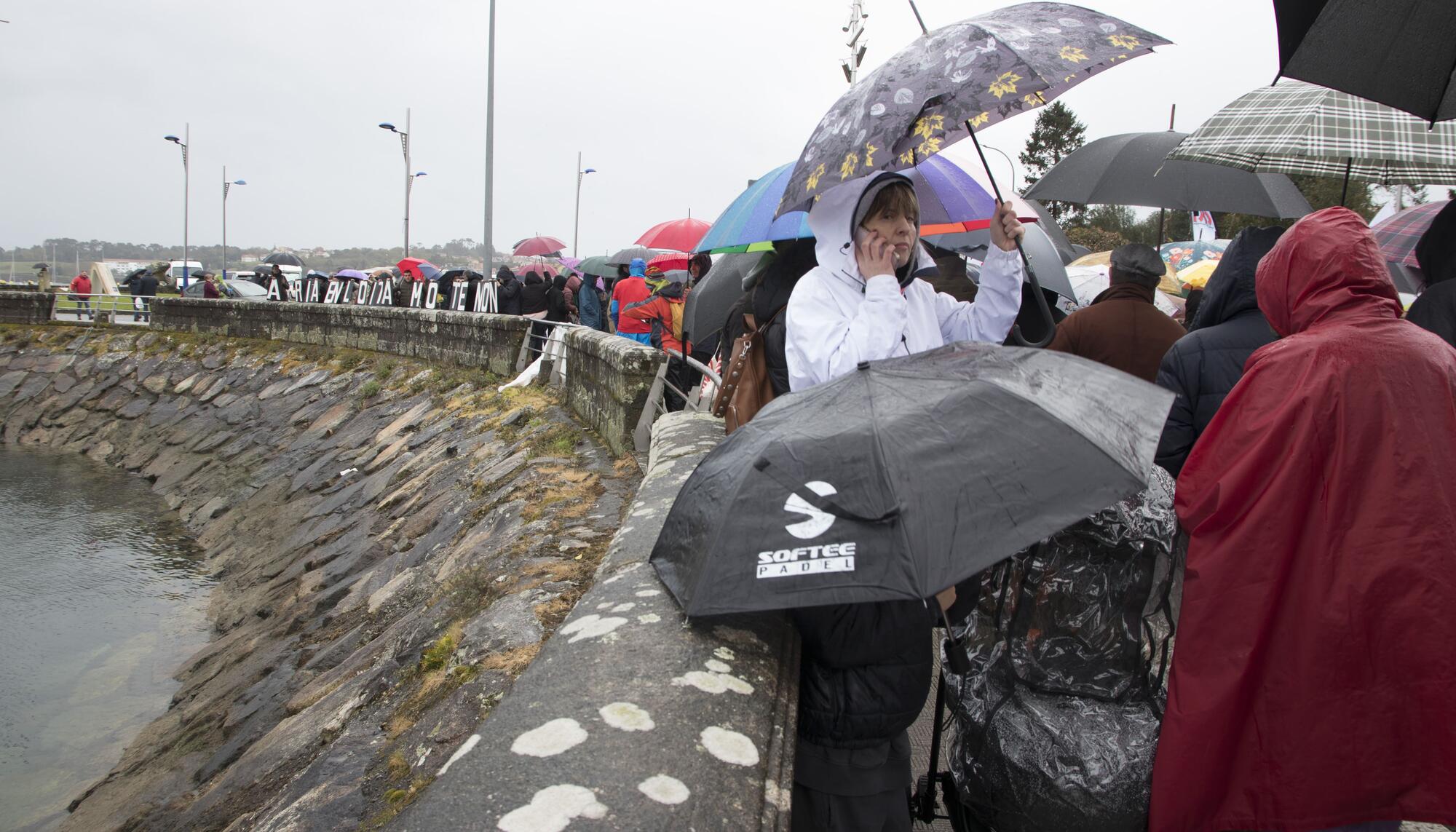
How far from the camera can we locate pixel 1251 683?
204 centimetres

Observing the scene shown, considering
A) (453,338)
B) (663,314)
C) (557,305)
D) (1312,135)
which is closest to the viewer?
(1312,135)

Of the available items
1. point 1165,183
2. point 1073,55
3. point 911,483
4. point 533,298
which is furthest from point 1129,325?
point 533,298

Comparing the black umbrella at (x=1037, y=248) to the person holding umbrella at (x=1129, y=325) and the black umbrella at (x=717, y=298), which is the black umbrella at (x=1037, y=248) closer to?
the person holding umbrella at (x=1129, y=325)

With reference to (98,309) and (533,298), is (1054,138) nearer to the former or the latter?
(533,298)

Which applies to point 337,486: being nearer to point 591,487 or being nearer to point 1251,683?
point 591,487

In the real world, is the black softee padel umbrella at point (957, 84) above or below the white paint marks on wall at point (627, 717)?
above

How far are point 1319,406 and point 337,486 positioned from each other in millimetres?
12148

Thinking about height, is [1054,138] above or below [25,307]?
above

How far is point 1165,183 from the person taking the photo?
5602 millimetres

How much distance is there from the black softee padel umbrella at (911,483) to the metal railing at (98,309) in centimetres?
2877

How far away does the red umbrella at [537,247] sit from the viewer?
80.7ft

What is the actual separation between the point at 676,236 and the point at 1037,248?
8.60 metres

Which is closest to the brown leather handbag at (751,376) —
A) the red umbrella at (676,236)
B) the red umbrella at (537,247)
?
the red umbrella at (676,236)

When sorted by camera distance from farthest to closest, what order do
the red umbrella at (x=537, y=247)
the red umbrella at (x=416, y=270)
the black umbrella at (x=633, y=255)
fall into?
1. the red umbrella at (x=537, y=247)
2. the red umbrella at (x=416, y=270)
3. the black umbrella at (x=633, y=255)
